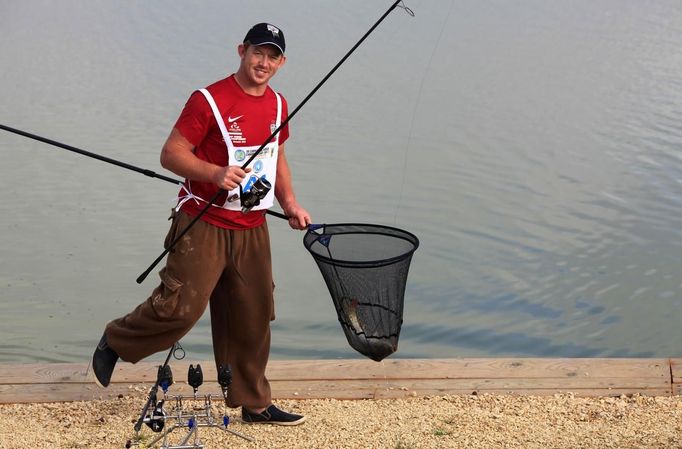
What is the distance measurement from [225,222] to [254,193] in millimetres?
201

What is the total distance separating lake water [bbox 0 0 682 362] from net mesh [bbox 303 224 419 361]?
2448mm

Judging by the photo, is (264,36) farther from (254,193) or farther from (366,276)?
(366,276)

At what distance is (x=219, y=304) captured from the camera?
16.8 feet

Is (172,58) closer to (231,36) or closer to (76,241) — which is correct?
(231,36)

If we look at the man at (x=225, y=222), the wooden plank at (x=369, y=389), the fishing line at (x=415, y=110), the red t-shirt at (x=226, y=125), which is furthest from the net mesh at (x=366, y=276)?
the fishing line at (x=415, y=110)

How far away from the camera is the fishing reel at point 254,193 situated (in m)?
4.75

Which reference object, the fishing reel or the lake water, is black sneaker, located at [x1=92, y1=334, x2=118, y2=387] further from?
the lake water

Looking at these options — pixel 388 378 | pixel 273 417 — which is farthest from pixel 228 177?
pixel 388 378

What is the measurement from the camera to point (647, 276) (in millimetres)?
9000

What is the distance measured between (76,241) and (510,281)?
130 inches

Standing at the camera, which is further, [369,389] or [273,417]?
[369,389]

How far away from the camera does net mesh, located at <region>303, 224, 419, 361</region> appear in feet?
15.9

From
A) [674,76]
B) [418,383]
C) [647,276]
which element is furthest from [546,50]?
[418,383]

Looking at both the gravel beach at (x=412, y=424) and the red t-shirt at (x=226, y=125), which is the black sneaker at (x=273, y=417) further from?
the red t-shirt at (x=226, y=125)
